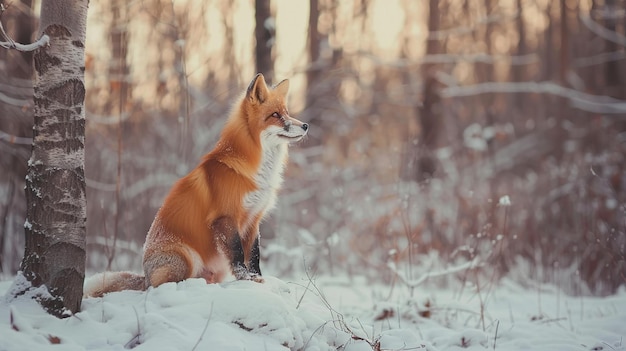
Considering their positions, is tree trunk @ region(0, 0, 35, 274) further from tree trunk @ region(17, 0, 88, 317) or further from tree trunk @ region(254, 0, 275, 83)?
tree trunk @ region(254, 0, 275, 83)

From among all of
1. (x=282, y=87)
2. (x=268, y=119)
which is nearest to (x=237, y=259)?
(x=268, y=119)

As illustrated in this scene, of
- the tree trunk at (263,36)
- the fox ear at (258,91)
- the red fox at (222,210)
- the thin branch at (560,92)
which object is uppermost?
the tree trunk at (263,36)

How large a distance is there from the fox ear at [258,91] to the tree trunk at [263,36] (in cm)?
555

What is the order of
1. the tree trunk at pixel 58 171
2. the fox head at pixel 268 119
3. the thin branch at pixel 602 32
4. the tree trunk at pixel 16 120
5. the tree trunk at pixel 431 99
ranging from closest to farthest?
the tree trunk at pixel 58 171
the fox head at pixel 268 119
the tree trunk at pixel 16 120
the thin branch at pixel 602 32
the tree trunk at pixel 431 99

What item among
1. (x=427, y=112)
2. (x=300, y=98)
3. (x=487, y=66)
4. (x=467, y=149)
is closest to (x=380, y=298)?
(x=300, y=98)

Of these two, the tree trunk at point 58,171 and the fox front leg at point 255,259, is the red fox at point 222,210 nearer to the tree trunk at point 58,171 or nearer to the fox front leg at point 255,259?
the fox front leg at point 255,259

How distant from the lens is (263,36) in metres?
10.3

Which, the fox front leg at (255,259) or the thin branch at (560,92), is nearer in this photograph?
the fox front leg at (255,259)

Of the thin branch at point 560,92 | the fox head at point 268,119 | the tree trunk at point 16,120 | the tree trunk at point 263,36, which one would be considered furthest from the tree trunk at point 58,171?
the thin branch at point 560,92

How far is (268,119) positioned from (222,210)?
3.06 ft

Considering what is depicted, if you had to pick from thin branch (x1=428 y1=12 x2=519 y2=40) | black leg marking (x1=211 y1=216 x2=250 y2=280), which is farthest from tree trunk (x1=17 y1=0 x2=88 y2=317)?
thin branch (x1=428 y1=12 x2=519 y2=40)

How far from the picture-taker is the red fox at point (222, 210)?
4109 millimetres

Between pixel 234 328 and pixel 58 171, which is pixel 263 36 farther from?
pixel 234 328

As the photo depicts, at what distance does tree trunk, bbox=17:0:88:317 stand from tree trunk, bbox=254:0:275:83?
6.82 metres
